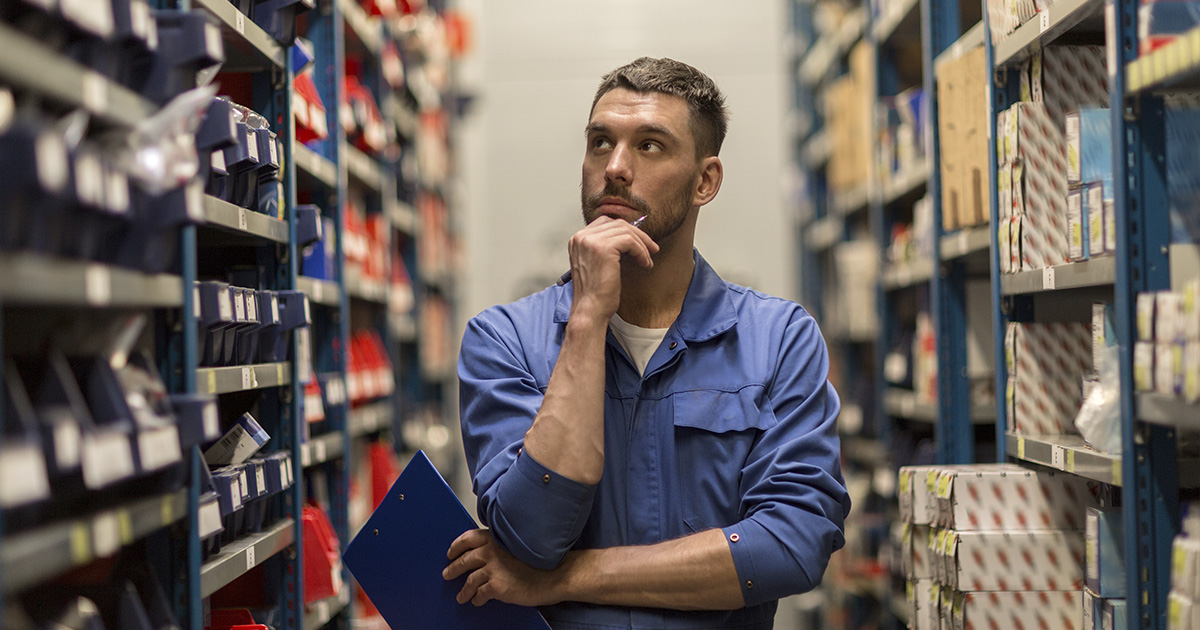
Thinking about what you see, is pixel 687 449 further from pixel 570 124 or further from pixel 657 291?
pixel 570 124

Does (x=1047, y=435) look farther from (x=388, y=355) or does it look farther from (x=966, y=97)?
(x=388, y=355)

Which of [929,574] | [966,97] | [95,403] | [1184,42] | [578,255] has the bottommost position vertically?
[929,574]

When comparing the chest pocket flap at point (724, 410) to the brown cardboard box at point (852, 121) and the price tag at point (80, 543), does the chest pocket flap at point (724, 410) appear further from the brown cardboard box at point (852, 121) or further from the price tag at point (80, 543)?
the brown cardboard box at point (852, 121)

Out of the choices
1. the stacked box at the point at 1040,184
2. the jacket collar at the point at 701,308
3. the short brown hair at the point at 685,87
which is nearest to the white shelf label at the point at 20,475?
the jacket collar at the point at 701,308

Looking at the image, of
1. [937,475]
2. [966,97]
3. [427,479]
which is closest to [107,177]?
[427,479]

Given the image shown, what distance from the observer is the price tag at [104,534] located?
1.43 metres

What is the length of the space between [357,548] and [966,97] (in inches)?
89.9

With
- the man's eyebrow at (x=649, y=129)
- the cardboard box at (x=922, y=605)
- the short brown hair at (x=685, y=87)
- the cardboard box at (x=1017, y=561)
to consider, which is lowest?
the cardboard box at (x=922, y=605)

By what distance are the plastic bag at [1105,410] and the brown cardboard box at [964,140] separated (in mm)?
1044

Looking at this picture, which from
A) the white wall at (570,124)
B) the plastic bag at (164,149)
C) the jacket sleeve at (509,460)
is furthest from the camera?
the white wall at (570,124)

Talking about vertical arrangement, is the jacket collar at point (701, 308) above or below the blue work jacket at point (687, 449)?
above

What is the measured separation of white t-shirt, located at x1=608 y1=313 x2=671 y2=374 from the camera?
2.24 m

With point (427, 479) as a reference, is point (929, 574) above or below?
below

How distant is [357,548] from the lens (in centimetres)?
211
